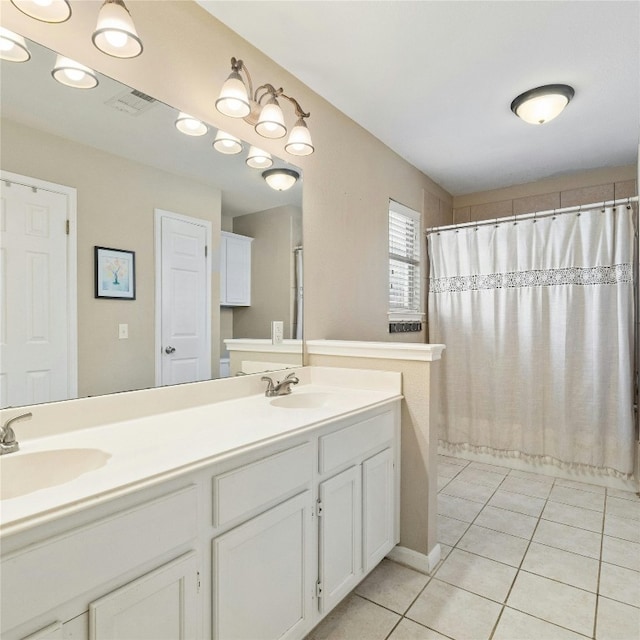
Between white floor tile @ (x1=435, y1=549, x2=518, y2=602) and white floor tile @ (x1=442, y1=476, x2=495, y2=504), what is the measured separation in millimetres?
691

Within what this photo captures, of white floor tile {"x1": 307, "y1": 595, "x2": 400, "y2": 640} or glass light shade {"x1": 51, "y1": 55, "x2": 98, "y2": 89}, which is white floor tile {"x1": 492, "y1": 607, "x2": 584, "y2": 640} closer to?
white floor tile {"x1": 307, "y1": 595, "x2": 400, "y2": 640}

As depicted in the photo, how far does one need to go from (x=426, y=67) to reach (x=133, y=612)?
2.54 meters

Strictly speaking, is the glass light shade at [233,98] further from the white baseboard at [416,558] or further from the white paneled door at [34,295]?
the white baseboard at [416,558]

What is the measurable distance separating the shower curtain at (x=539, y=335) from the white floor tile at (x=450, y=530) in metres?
1.11

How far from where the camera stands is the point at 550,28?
1853 millimetres

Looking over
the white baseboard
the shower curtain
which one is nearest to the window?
the shower curtain

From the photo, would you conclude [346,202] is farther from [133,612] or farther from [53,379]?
[133,612]

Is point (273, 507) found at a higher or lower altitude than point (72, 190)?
lower

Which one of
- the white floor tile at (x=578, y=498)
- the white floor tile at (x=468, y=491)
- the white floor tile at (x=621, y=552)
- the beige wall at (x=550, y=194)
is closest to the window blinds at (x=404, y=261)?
the beige wall at (x=550, y=194)

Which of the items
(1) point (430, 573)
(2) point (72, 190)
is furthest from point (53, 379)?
(1) point (430, 573)

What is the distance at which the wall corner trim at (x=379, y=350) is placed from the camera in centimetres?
187

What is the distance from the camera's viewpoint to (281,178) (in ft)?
7.06

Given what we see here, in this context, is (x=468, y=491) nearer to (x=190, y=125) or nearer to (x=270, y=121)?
(x=270, y=121)

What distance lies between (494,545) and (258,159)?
2316 mm
